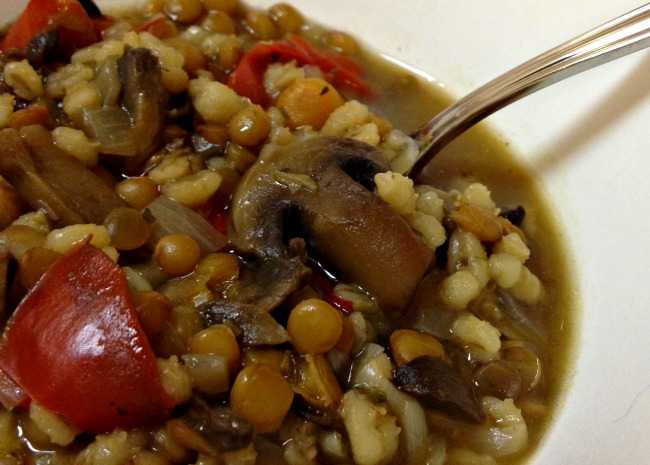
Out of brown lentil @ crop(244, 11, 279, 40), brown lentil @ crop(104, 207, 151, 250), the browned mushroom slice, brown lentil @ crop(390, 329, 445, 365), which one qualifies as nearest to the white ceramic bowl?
brown lentil @ crop(244, 11, 279, 40)

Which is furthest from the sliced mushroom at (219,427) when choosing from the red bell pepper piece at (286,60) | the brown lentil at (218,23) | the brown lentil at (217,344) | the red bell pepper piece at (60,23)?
the brown lentil at (218,23)

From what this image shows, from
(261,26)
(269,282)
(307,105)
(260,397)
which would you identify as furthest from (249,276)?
(261,26)

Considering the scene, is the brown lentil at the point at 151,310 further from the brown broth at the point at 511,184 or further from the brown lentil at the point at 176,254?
the brown broth at the point at 511,184

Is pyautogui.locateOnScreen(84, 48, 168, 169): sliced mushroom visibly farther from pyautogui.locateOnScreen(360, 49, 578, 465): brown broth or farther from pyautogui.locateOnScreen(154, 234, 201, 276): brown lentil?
pyautogui.locateOnScreen(360, 49, 578, 465): brown broth

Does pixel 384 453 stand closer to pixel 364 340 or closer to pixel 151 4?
pixel 364 340

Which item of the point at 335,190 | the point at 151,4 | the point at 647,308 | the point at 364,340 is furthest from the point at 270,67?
the point at 647,308

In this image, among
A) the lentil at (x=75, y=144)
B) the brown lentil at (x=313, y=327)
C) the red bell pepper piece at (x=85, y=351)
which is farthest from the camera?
A: the lentil at (x=75, y=144)

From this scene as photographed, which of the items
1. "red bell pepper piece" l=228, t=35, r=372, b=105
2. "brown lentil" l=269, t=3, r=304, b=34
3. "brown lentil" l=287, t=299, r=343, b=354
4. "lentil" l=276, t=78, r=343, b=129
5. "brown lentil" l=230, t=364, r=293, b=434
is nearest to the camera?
"brown lentil" l=230, t=364, r=293, b=434
